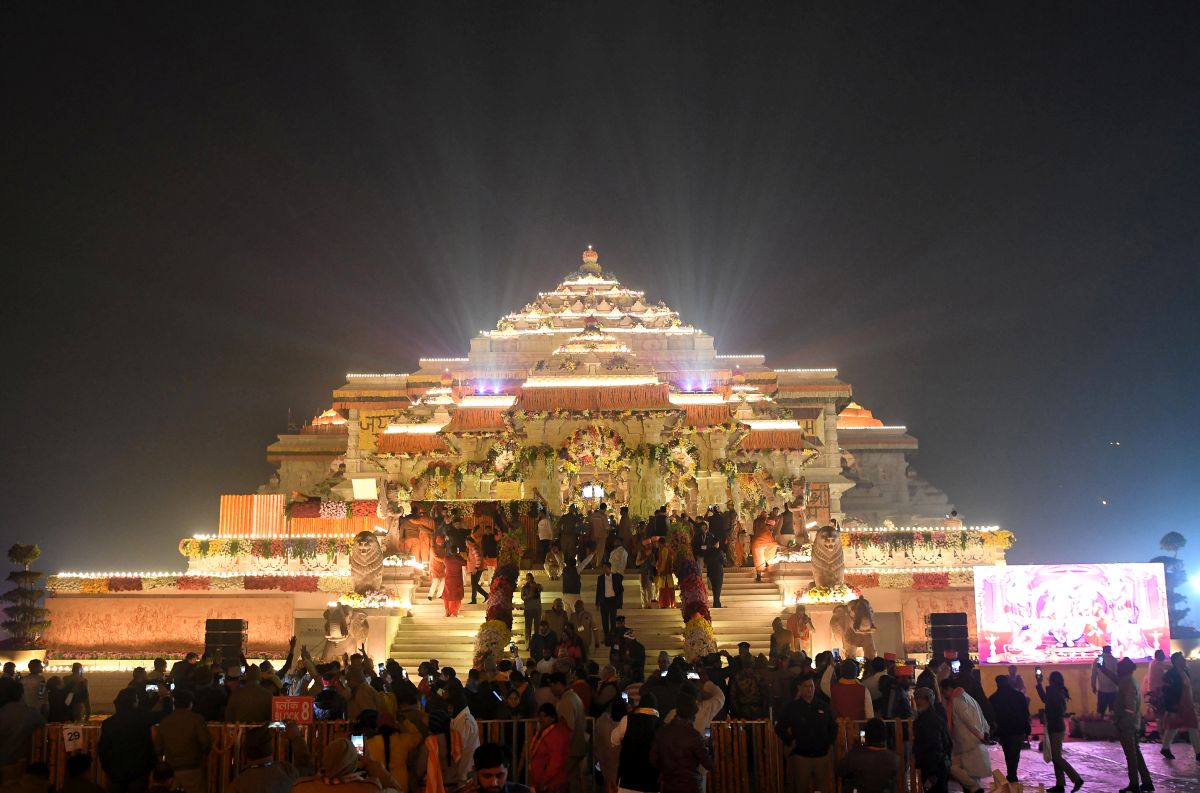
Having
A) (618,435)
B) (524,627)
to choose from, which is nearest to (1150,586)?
(524,627)

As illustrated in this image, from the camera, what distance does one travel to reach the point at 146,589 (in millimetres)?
23297

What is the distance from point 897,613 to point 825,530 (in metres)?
3.77

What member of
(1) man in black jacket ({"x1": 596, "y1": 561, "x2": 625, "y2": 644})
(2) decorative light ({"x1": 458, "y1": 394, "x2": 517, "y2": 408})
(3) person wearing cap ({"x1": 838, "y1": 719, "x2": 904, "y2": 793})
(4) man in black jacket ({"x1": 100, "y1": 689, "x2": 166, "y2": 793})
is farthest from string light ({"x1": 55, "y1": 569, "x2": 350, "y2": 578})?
(3) person wearing cap ({"x1": 838, "y1": 719, "x2": 904, "y2": 793})

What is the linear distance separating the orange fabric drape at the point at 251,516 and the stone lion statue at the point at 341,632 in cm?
2189

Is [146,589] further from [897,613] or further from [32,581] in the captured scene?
[897,613]

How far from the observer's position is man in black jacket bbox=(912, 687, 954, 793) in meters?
9.78

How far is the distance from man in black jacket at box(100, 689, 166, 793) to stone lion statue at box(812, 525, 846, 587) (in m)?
13.2

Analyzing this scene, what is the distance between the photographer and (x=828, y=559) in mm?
19984

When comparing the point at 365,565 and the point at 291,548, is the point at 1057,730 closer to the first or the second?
the point at 365,565

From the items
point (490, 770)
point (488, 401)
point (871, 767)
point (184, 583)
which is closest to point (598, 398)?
point (488, 401)

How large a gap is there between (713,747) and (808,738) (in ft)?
4.16

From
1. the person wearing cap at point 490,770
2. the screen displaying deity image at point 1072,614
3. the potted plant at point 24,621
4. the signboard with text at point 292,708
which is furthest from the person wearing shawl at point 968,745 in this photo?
the potted plant at point 24,621

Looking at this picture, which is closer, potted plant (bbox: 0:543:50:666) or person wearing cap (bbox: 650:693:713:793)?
person wearing cap (bbox: 650:693:713:793)

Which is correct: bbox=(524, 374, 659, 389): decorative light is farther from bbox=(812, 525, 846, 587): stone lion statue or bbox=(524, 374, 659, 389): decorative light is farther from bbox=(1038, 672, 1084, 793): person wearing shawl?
bbox=(1038, 672, 1084, 793): person wearing shawl
